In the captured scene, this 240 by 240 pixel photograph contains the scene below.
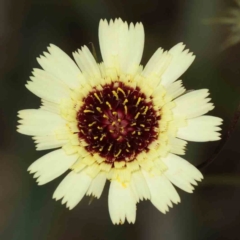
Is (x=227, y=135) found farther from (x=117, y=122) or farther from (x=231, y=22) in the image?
(x=231, y=22)

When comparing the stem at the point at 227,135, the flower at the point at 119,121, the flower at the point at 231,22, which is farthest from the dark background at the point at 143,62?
the flower at the point at 119,121

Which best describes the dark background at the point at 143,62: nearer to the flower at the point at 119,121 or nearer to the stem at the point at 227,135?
the stem at the point at 227,135

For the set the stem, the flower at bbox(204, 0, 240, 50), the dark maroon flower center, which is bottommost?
the stem

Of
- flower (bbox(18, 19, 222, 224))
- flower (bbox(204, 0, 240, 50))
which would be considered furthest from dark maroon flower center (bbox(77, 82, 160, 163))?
flower (bbox(204, 0, 240, 50))

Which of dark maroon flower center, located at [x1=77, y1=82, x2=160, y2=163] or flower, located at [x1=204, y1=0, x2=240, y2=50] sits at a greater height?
flower, located at [x1=204, y1=0, x2=240, y2=50]

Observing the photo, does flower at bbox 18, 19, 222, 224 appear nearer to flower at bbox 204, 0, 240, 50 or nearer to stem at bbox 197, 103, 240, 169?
stem at bbox 197, 103, 240, 169

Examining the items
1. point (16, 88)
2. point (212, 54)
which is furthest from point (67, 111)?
point (212, 54)

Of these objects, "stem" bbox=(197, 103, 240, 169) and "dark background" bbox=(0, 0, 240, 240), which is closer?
"stem" bbox=(197, 103, 240, 169)
